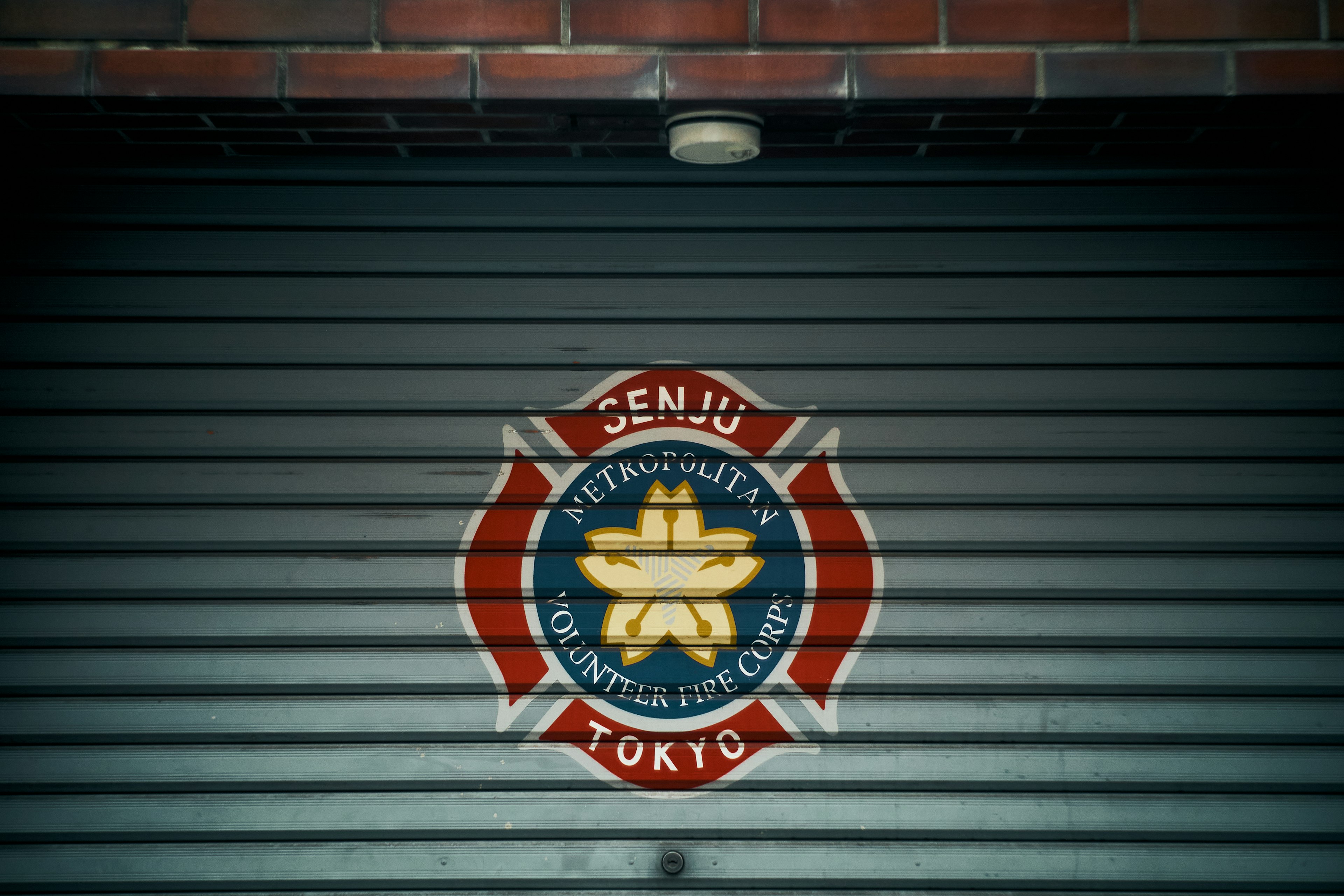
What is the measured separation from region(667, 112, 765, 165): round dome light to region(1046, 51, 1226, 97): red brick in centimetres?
86

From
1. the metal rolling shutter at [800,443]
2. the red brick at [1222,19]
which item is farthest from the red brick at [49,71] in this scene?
the red brick at [1222,19]

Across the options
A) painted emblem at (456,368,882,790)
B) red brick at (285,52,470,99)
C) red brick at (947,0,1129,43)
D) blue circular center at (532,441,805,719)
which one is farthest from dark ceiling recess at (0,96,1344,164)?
blue circular center at (532,441,805,719)

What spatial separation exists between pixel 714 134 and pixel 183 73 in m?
1.55

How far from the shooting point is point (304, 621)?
9.32 feet

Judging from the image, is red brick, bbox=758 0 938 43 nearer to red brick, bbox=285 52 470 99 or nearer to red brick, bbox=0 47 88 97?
red brick, bbox=285 52 470 99

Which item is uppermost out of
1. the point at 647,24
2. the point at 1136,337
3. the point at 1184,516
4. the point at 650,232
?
the point at 647,24

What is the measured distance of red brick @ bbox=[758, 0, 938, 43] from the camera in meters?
2.34

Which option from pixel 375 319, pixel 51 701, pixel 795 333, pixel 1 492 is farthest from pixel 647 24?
pixel 51 701

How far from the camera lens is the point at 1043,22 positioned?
7.64ft

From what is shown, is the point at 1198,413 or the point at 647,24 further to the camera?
the point at 1198,413

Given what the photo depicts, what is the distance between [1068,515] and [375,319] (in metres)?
2.59

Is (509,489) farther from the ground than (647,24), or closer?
closer

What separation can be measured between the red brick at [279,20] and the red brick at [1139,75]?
6.65ft

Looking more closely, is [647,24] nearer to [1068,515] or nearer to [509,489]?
[509,489]
